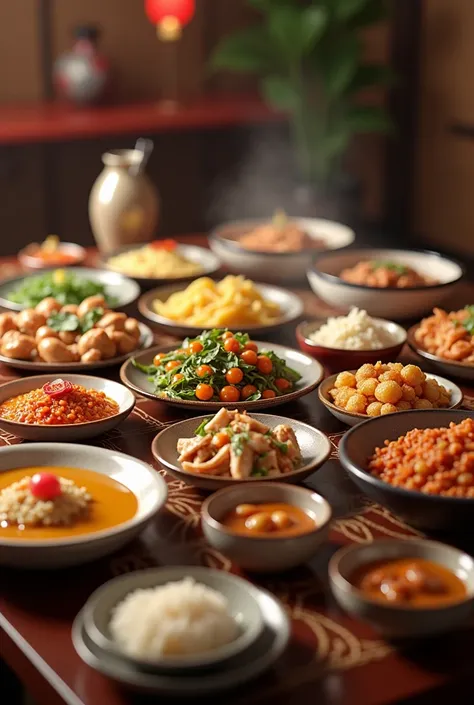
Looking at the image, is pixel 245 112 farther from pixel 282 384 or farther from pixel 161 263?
pixel 282 384

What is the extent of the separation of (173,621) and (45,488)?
1.57 feet

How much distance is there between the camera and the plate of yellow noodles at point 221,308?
A: 9.53 feet

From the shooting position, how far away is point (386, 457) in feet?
6.33

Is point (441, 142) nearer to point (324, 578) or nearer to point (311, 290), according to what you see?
point (311, 290)

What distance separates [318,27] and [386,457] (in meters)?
4.40

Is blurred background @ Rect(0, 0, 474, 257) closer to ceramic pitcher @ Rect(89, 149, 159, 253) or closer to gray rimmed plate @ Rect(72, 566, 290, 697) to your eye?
ceramic pitcher @ Rect(89, 149, 159, 253)

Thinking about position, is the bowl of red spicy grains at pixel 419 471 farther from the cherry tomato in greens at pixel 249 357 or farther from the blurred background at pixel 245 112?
the blurred background at pixel 245 112

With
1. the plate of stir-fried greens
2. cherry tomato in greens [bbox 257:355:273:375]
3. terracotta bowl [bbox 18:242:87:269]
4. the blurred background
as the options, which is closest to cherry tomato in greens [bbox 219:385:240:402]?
the plate of stir-fried greens

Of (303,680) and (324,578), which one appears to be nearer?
(303,680)

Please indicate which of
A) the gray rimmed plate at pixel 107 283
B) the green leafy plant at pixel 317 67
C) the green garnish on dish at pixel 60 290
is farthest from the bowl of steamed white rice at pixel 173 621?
the green leafy plant at pixel 317 67

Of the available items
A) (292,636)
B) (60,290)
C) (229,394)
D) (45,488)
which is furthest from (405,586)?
(60,290)

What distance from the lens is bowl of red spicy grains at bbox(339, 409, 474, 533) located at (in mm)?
1752

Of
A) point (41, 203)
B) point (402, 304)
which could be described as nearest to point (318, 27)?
point (41, 203)

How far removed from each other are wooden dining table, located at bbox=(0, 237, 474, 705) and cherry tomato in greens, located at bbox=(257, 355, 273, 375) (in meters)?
0.41
